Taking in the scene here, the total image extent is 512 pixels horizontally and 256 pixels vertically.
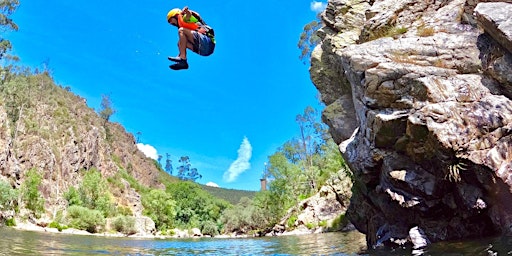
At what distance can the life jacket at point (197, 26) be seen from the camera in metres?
9.15

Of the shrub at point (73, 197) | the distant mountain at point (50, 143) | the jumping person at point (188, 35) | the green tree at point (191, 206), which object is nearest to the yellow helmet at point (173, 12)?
the jumping person at point (188, 35)

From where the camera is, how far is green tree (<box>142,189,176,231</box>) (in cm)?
8975

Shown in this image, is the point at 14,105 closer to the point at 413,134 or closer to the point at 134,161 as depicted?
the point at 134,161

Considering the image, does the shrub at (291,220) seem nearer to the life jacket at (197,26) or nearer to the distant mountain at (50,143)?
the distant mountain at (50,143)

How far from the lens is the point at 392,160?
16109mm

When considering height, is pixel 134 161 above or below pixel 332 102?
above

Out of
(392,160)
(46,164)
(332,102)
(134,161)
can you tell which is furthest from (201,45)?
(134,161)

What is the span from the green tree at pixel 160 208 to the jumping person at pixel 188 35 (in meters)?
83.1

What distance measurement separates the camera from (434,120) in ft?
45.7

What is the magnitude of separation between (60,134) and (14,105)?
34.0 ft

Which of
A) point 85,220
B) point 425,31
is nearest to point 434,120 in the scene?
point 425,31

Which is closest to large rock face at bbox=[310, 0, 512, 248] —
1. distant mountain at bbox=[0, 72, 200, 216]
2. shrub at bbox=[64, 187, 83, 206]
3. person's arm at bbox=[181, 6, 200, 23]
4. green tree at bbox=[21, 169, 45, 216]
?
person's arm at bbox=[181, 6, 200, 23]

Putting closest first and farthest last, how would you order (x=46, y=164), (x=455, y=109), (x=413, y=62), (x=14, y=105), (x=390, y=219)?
(x=455, y=109) → (x=413, y=62) → (x=390, y=219) → (x=46, y=164) → (x=14, y=105)

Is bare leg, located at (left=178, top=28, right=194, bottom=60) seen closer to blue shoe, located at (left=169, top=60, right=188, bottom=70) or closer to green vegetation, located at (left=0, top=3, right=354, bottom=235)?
blue shoe, located at (left=169, top=60, right=188, bottom=70)
